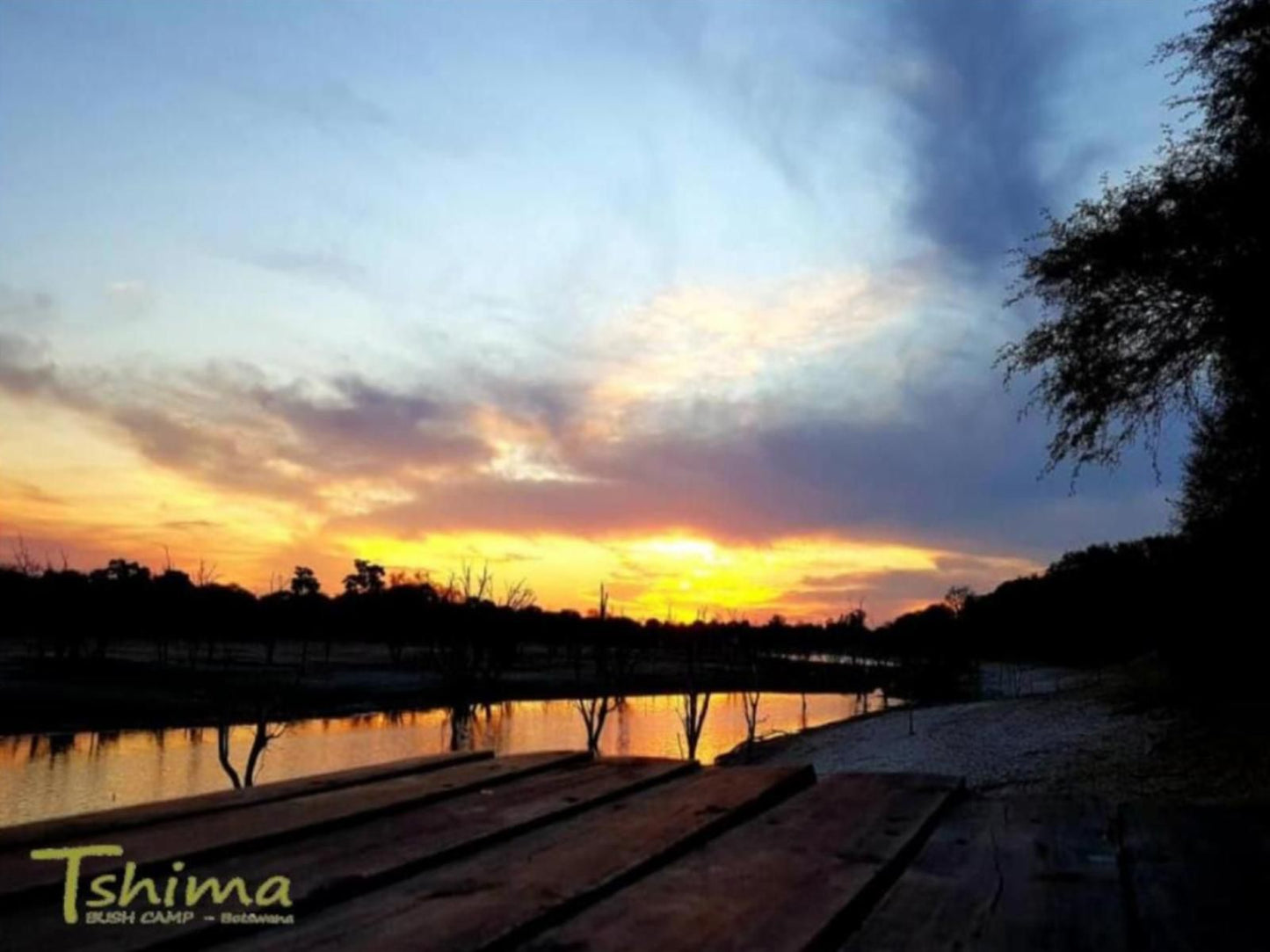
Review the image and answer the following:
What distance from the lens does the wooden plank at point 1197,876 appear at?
164 centimetres

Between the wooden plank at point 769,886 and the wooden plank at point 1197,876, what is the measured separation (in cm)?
42

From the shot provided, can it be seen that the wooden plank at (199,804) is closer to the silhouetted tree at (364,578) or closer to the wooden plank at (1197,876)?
the wooden plank at (1197,876)

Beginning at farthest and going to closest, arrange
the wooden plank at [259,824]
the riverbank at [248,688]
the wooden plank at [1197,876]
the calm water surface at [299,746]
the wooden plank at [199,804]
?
the riverbank at [248,688]
the calm water surface at [299,746]
the wooden plank at [199,804]
the wooden plank at [259,824]
the wooden plank at [1197,876]

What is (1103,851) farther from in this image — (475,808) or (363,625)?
(363,625)

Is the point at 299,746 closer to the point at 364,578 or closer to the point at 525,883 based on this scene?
the point at 525,883

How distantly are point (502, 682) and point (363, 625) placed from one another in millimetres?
58358

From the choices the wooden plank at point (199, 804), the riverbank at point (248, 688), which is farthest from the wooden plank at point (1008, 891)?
the riverbank at point (248, 688)

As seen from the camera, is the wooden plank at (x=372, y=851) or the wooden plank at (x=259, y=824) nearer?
the wooden plank at (x=372, y=851)

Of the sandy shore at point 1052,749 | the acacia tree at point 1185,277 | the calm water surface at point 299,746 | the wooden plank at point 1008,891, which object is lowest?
the calm water surface at point 299,746

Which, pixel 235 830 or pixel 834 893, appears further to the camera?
pixel 235 830

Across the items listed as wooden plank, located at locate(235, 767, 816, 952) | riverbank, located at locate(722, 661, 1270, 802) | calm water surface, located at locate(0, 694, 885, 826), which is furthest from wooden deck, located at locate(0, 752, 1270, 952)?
calm water surface, located at locate(0, 694, 885, 826)

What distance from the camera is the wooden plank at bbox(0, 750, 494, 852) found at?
2.12m

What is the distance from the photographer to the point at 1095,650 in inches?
3381

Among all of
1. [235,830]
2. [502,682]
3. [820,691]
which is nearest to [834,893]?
[235,830]
